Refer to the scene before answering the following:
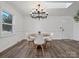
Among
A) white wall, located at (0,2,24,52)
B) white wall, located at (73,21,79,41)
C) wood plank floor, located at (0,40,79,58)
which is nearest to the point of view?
wood plank floor, located at (0,40,79,58)

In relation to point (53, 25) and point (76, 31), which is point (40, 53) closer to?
point (53, 25)

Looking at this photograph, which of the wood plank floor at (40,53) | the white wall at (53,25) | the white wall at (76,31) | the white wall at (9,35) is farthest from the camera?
the white wall at (53,25)

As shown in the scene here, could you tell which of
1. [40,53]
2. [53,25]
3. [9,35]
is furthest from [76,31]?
[9,35]

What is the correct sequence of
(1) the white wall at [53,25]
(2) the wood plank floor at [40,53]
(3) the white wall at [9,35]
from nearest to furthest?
1. (2) the wood plank floor at [40,53]
2. (3) the white wall at [9,35]
3. (1) the white wall at [53,25]

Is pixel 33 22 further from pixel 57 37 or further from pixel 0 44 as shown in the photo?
pixel 0 44

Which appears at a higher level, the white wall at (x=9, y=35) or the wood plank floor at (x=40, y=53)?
the white wall at (x=9, y=35)

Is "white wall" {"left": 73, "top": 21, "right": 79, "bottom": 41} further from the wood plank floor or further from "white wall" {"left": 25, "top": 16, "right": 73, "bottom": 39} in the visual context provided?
the wood plank floor

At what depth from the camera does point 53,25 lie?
8.87 meters

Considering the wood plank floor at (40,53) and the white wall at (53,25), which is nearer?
the wood plank floor at (40,53)

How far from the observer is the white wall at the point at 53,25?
860 centimetres

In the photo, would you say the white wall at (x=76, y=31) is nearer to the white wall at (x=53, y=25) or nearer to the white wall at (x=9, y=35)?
the white wall at (x=53, y=25)

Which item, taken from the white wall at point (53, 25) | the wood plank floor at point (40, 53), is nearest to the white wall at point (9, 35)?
the wood plank floor at point (40, 53)

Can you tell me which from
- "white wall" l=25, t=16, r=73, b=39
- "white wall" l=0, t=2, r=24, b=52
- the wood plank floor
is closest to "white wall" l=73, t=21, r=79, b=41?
"white wall" l=25, t=16, r=73, b=39

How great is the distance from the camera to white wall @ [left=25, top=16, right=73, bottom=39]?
8602 mm
